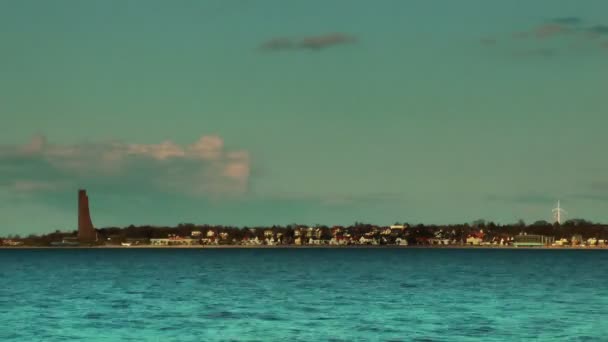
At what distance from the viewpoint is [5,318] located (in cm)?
7531

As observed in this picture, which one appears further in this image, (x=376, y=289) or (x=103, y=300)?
(x=376, y=289)

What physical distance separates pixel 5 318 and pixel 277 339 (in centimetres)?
2634

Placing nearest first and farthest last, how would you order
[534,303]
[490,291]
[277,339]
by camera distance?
[277,339] < [534,303] < [490,291]

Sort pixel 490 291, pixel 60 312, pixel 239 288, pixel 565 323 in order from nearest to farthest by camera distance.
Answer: pixel 565 323 < pixel 60 312 < pixel 490 291 < pixel 239 288

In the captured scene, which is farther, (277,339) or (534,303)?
(534,303)

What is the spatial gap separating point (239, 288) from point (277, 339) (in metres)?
56.1

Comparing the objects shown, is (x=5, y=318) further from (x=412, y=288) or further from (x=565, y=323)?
(x=412, y=288)

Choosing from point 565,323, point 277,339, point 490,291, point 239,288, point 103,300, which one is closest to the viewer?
point 277,339

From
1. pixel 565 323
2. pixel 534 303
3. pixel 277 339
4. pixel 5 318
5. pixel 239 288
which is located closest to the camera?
pixel 277 339

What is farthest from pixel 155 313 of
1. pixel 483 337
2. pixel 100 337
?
pixel 483 337

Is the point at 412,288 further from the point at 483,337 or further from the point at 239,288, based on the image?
the point at 483,337

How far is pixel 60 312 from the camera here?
265 feet

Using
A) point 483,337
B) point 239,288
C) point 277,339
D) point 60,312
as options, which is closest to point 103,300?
point 60,312

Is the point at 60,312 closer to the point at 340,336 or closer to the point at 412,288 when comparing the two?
the point at 340,336
